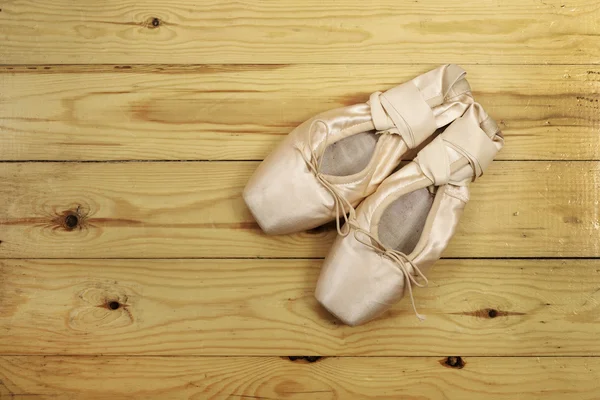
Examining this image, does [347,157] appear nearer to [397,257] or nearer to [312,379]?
[397,257]

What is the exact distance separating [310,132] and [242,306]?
0.29 m

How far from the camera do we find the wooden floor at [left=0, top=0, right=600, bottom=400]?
884 millimetres

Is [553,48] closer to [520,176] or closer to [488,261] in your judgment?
[520,176]

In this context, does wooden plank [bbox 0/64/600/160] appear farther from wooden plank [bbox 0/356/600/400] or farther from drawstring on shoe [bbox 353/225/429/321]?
wooden plank [bbox 0/356/600/400]

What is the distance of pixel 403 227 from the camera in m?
0.85

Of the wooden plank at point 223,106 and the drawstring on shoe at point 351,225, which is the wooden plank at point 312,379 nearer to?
the drawstring on shoe at point 351,225

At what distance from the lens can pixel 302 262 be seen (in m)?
0.90

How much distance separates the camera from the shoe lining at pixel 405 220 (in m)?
0.84

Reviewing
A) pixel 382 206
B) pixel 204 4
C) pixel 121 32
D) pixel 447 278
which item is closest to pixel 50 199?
pixel 121 32

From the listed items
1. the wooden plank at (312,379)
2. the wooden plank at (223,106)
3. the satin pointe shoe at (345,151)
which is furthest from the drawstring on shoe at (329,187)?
the wooden plank at (312,379)

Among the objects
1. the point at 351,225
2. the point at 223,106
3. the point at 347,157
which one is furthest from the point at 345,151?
the point at 223,106

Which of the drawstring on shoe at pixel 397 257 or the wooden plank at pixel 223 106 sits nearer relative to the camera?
the drawstring on shoe at pixel 397 257

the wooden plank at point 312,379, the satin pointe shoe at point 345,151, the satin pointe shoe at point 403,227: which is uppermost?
the satin pointe shoe at point 345,151

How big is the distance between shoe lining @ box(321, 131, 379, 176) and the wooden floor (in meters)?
0.09
